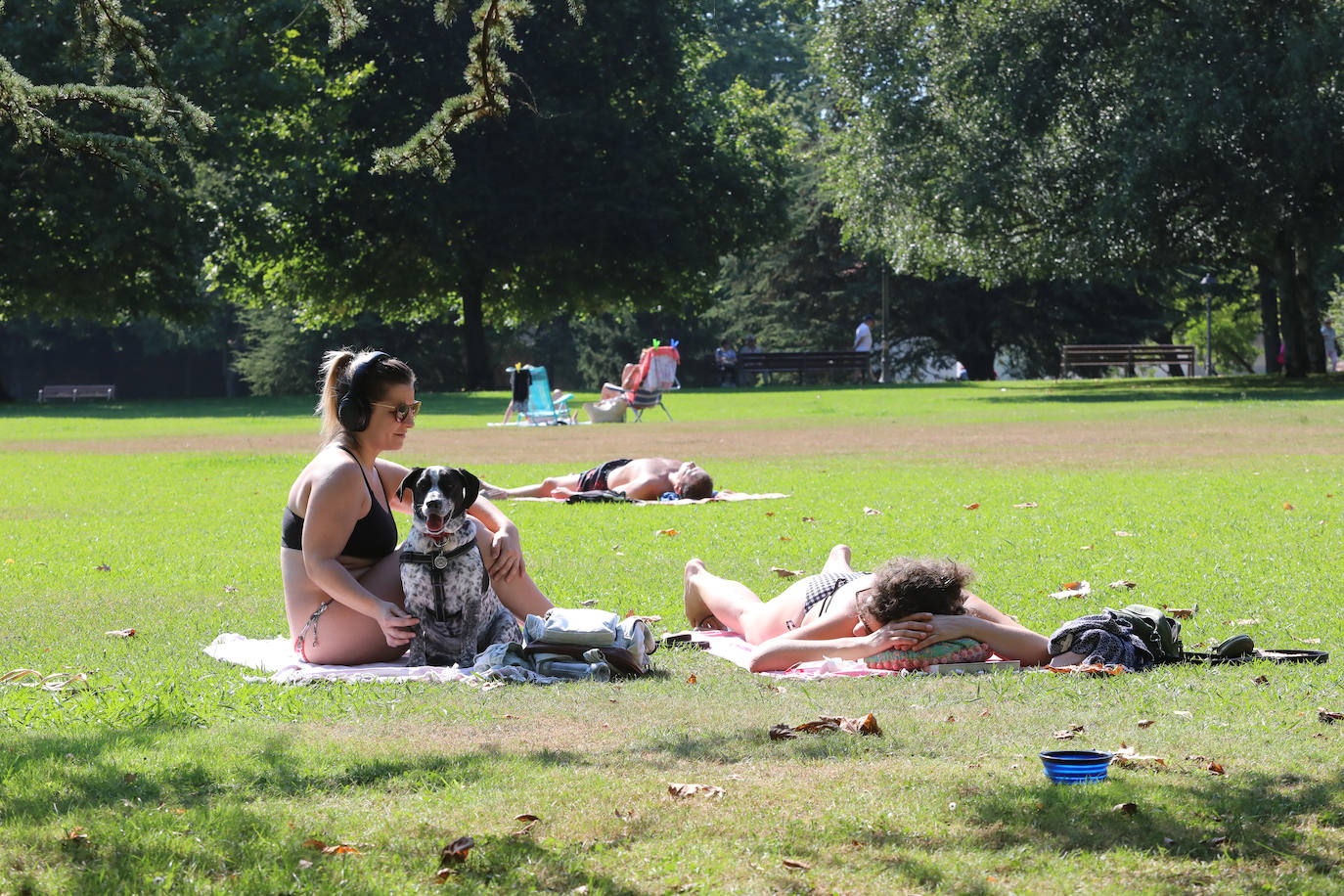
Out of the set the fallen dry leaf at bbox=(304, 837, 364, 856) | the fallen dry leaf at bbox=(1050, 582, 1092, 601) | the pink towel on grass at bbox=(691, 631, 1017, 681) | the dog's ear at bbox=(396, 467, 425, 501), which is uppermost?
the dog's ear at bbox=(396, 467, 425, 501)

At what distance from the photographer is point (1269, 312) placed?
1969 inches

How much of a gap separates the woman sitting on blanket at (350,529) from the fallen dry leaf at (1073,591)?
327cm

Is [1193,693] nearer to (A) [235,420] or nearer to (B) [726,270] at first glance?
(A) [235,420]

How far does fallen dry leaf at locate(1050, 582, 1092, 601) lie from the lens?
27.8 feet

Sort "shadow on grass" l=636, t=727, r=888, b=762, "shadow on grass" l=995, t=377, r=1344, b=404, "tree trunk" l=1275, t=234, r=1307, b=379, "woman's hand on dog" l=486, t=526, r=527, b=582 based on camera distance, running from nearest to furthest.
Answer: "shadow on grass" l=636, t=727, r=888, b=762
"woman's hand on dog" l=486, t=526, r=527, b=582
"shadow on grass" l=995, t=377, r=1344, b=404
"tree trunk" l=1275, t=234, r=1307, b=379

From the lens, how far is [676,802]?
14.5 ft

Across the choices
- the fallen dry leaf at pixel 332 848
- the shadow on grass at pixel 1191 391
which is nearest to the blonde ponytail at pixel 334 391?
the fallen dry leaf at pixel 332 848

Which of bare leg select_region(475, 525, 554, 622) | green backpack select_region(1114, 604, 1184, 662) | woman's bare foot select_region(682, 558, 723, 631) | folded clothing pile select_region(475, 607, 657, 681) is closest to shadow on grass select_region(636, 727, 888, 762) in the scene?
folded clothing pile select_region(475, 607, 657, 681)

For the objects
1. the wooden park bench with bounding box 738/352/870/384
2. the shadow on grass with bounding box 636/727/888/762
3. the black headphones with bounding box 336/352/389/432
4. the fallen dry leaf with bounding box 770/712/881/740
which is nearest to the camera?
the shadow on grass with bounding box 636/727/888/762

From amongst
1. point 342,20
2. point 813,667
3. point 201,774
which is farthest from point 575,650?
point 342,20

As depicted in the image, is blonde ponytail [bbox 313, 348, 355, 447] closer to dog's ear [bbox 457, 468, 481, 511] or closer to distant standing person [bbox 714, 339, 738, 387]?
dog's ear [bbox 457, 468, 481, 511]

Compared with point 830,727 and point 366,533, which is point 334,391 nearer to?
point 366,533

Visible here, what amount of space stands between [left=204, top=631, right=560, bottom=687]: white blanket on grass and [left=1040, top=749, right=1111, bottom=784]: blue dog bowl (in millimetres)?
2388

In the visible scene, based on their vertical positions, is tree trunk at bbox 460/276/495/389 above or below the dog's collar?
above
